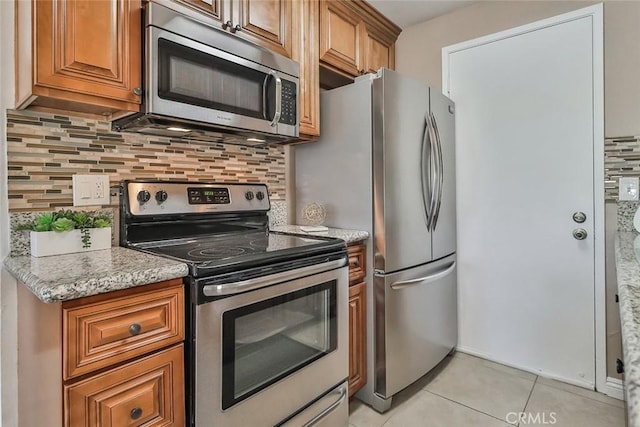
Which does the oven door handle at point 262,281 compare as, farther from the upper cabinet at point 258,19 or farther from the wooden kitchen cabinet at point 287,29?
the upper cabinet at point 258,19

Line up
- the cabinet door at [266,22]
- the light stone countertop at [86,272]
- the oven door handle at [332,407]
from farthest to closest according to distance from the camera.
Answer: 1. the cabinet door at [266,22]
2. the oven door handle at [332,407]
3. the light stone countertop at [86,272]

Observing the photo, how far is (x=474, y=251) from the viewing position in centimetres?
234

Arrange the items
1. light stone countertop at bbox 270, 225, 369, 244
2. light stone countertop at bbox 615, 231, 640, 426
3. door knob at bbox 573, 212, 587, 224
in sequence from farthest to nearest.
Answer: door knob at bbox 573, 212, 587, 224, light stone countertop at bbox 270, 225, 369, 244, light stone countertop at bbox 615, 231, 640, 426

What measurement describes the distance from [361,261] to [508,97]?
1.44 m

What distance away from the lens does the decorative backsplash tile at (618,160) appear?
5.99 ft

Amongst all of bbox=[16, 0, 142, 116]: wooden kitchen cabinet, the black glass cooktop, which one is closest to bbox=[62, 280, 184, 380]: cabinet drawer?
the black glass cooktop

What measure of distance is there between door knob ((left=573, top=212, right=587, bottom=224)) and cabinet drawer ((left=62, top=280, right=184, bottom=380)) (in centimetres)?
210

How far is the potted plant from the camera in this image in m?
1.16

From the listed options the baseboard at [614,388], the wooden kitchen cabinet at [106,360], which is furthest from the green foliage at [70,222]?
the baseboard at [614,388]

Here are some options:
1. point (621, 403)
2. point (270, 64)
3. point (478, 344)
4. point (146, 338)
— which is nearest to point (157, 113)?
point (270, 64)

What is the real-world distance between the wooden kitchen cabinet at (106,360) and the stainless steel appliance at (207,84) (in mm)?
686

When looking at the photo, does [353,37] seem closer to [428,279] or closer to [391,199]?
[391,199]

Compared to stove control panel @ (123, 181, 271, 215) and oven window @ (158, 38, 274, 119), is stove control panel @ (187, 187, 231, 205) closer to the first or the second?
stove control panel @ (123, 181, 271, 215)

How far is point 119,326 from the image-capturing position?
937 millimetres
